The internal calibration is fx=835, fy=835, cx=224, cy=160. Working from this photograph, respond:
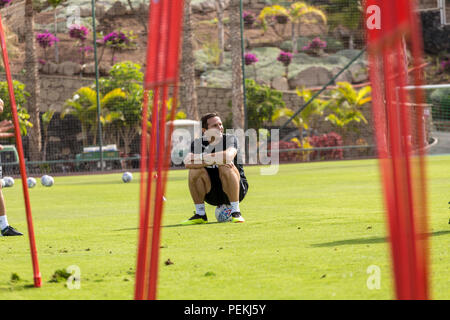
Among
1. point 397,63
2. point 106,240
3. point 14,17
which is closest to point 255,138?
point 14,17

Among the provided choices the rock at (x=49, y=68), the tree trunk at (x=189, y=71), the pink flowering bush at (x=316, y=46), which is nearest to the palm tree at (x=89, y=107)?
the tree trunk at (x=189, y=71)

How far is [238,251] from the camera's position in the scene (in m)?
6.57

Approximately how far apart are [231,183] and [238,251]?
2.68 metres

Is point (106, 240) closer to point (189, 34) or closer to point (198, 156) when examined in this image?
point (198, 156)

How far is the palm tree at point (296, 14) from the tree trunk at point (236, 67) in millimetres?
13595

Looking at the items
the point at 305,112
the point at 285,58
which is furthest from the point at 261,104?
the point at 285,58

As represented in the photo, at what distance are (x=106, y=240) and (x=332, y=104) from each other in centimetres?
2982

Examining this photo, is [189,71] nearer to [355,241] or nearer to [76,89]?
[76,89]

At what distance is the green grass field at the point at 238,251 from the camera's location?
15.3 feet

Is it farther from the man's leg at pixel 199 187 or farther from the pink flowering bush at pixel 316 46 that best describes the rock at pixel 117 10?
the man's leg at pixel 199 187

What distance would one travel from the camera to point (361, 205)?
11.0 metres

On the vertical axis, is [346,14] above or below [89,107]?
above

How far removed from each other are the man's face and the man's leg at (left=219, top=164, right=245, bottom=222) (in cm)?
35

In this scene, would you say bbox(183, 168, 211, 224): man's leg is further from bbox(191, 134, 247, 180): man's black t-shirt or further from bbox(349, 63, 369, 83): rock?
bbox(349, 63, 369, 83): rock
